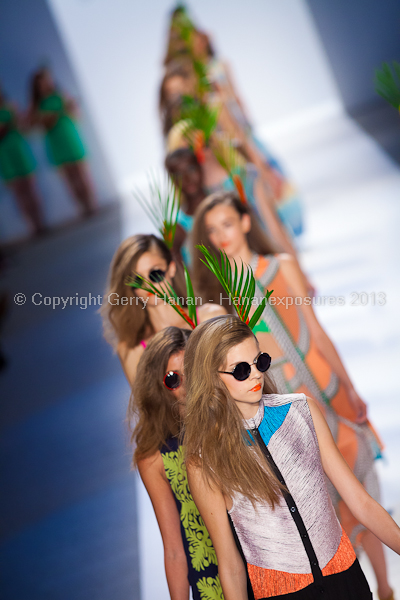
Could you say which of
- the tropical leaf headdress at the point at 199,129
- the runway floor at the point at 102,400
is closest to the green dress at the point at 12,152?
the runway floor at the point at 102,400

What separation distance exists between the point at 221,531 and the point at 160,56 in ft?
42.5

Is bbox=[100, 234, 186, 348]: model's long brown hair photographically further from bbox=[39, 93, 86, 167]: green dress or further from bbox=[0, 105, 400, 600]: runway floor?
bbox=[39, 93, 86, 167]: green dress

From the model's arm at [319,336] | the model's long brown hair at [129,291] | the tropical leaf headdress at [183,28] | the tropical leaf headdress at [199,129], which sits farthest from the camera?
the tropical leaf headdress at [183,28]

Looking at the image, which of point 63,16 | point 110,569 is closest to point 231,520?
point 110,569

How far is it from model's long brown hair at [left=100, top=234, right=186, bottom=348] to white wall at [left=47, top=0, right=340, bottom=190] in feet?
37.7

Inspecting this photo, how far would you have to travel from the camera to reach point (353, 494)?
153 centimetres

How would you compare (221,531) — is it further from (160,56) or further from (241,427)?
(160,56)

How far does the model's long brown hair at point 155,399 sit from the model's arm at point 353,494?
40cm

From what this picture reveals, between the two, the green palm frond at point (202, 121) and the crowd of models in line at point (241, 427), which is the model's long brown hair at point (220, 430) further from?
the green palm frond at point (202, 121)

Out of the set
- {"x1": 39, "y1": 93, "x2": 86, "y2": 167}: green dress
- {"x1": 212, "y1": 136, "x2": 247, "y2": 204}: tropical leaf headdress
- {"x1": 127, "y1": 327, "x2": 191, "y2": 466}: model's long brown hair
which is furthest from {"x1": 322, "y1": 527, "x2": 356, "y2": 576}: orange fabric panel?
{"x1": 39, "y1": 93, "x2": 86, "y2": 167}: green dress

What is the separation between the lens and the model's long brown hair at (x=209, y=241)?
2.53 metres

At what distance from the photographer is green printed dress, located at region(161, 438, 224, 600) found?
183cm

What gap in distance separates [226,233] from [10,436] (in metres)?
3.59

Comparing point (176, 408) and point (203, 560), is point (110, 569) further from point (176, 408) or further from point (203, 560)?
point (176, 408)
